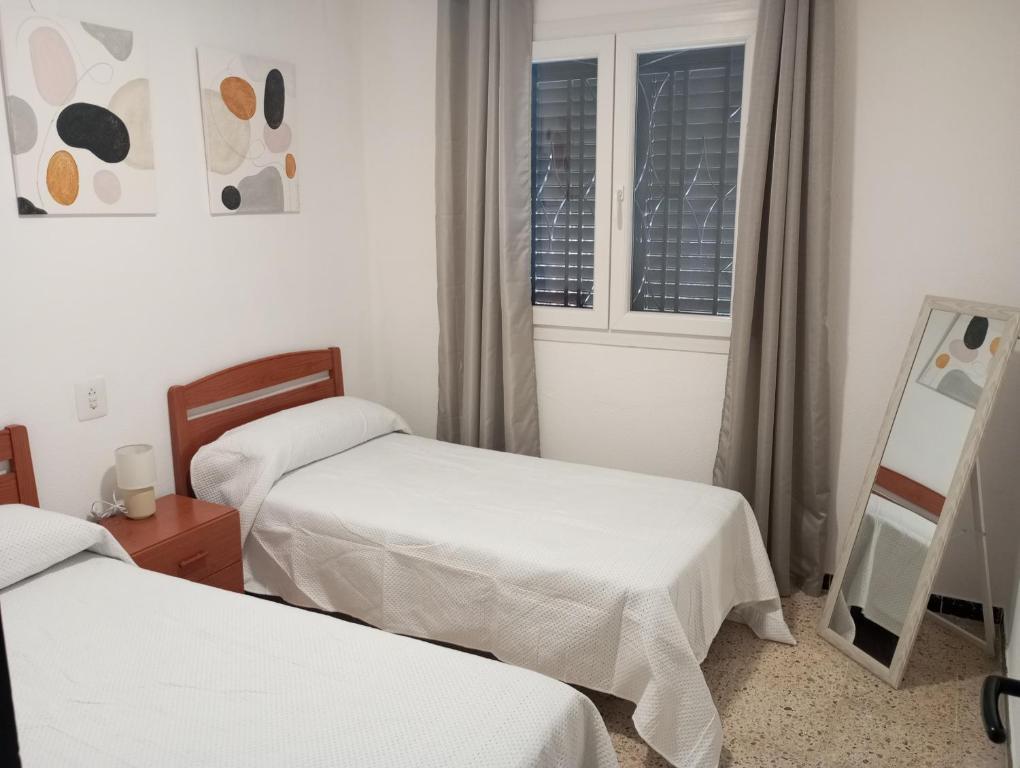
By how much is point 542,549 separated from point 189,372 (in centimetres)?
148

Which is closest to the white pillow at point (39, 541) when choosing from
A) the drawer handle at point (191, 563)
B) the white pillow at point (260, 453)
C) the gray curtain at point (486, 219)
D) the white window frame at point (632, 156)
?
the drawer handle at point (191, 563)

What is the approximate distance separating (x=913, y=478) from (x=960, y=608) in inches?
26.6

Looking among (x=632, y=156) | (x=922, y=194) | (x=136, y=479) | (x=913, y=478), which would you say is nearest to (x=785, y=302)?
(x=922, y=194)

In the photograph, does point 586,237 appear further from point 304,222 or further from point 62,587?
point 62,587

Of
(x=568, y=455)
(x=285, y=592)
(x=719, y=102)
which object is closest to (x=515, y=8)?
(x=719, y=102)

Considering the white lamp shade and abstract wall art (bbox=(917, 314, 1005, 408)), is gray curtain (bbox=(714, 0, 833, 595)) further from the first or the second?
the white lamp shade

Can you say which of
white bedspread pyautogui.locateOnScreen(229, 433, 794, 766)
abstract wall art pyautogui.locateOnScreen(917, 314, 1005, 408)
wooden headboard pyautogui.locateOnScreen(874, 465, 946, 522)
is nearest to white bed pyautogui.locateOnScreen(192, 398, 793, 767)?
white bedspread pyautogui.locateOnScreen(229, 433, 794, 766)

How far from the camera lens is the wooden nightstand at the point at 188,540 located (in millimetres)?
2568

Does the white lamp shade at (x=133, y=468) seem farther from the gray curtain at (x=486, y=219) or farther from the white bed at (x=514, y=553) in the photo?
the gray curtain at (x=486, y=219)

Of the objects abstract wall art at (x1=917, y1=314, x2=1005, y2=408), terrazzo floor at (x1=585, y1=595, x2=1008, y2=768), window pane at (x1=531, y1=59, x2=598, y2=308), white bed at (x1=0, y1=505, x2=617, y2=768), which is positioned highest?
window pane at (x1=531, y1=59, x2=598, y2=308)

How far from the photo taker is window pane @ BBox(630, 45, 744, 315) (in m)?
3.19

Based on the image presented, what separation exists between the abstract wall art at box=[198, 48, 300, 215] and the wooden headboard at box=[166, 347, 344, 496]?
1.99 feet

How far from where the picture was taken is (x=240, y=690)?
1.73 meters

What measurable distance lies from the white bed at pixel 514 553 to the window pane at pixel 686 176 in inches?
32.7
